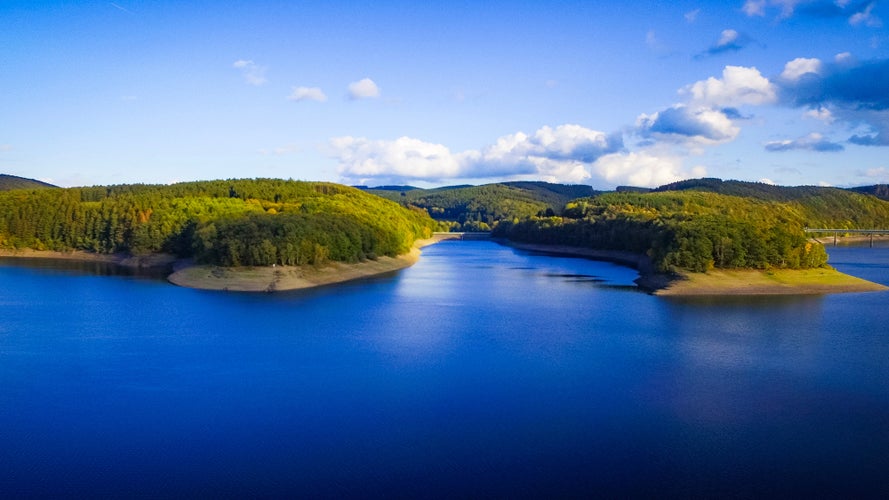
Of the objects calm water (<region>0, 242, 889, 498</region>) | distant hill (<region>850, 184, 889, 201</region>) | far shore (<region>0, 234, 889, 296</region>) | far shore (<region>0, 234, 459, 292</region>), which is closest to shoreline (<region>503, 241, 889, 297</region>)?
far shore (<region>0, 234, 889, 296</region>)

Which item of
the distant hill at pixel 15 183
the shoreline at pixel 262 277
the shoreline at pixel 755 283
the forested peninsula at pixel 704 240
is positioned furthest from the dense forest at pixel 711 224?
the distant hill at pixel 15 183

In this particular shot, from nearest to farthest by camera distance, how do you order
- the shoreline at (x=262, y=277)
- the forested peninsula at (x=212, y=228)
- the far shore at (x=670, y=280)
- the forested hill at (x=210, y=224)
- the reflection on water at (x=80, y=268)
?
the far shore at (x=670, y=280) < the shoreline at (x=262, y=277) < the forested peninsula at (x=212, y=228) < the forested hill at (x=210, y=224) < the reflection on water at (x=80, y=268)

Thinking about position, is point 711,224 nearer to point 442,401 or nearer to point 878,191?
point 442,401

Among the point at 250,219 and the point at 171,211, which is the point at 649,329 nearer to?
the point at 250,219

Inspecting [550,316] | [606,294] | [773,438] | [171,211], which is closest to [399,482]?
[773,438]

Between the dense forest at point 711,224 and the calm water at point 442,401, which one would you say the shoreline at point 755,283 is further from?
the calm water at point 442,401

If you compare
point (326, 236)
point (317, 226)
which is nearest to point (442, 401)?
point (326, 236)

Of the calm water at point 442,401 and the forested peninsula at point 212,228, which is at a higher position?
the forested peninsula at point 212,228
